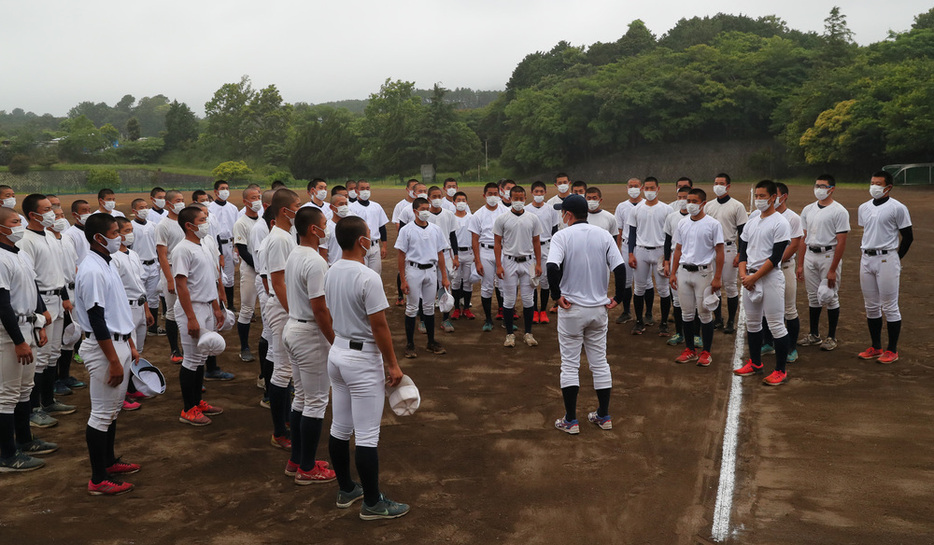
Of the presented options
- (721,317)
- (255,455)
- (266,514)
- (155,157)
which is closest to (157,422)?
(255,455)

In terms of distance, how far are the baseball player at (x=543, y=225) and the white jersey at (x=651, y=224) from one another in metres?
1.65

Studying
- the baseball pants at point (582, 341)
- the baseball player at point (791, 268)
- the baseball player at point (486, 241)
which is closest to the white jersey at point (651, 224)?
the baseball player at point (791, 268)

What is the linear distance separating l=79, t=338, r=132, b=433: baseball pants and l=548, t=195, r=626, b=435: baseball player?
13.4 ft

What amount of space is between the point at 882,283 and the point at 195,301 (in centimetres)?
879

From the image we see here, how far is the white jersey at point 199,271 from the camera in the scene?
7047mm

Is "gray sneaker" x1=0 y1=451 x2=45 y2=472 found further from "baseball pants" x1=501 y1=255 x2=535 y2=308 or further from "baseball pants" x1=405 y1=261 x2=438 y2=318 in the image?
"baseball pants" x1=501 y1=255 x2=535 y2=308

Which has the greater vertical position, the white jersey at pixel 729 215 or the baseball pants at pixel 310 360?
the white jersey at pixel 729 215

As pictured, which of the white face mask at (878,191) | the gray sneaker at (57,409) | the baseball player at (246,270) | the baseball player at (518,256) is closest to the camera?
the gray sneaker at (57,409)

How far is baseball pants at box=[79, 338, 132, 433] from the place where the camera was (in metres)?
5.47

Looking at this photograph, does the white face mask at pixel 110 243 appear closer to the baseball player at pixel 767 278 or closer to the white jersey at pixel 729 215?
the baseball player at pixel 767 278

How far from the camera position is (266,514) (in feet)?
17.2

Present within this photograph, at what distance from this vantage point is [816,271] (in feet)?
31.5

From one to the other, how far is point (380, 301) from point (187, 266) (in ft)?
10.5

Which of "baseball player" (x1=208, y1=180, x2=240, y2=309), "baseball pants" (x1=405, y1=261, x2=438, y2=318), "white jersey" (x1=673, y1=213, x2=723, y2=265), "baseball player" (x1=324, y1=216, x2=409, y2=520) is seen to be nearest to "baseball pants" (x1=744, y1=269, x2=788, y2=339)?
"white jersey" (x1=673, y1=213, x2=723, y2=265)
